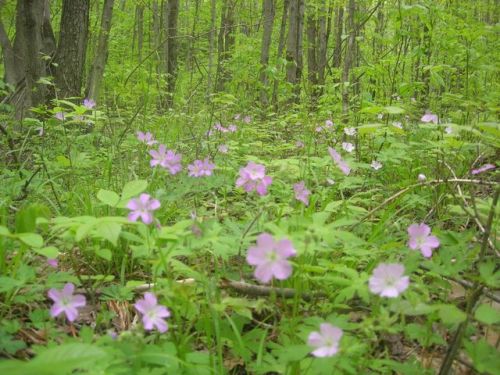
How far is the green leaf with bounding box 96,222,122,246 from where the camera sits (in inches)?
53.8

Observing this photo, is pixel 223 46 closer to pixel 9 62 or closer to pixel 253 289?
pixel 9 62

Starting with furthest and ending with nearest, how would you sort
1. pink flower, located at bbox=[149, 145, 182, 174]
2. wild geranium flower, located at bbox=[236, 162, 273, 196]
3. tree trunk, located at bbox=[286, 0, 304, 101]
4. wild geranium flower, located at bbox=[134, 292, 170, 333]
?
tree trunk, located at bbox=[286, 0, 304, 101], pink flower, located at bbox=[149, 145, 182, 174], wild geranium flower, located at bbox=[236, 162, 273, 196], wild geranium flower, located at bbox=[134, 292, 170, 333]

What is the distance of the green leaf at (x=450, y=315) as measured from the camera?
106 cm

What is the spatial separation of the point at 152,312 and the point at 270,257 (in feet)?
1.33

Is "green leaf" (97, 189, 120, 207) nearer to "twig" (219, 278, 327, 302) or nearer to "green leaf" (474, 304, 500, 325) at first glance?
"twig" (219, 278, 327, 302)

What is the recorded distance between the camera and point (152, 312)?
1255 mm

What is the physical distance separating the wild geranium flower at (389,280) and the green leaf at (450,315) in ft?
0.35

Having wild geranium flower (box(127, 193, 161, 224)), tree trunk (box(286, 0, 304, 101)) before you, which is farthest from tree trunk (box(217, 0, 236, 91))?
wild geranium flower (box(127, 193, 161, 224))

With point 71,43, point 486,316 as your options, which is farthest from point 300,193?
point 71,43

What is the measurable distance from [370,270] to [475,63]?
288 centimetres

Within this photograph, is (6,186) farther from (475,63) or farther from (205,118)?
(475,63)

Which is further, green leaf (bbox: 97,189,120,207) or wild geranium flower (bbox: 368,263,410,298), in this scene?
green leaf (bbox: 97,189,120,207)

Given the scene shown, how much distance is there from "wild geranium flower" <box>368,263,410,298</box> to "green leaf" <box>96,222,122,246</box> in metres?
0.80

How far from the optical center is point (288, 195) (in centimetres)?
235
